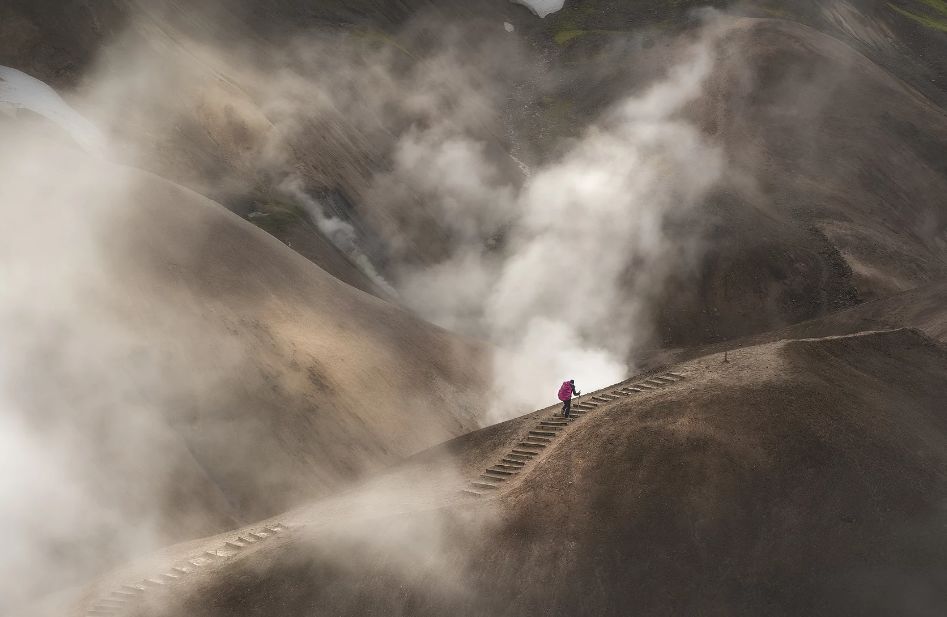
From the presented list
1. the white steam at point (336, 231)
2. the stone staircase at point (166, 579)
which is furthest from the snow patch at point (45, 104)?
the stone staircase at point (166, 579)

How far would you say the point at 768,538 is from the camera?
19.4 meters

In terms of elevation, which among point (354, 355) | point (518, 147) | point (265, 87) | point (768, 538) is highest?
point (518, 147)

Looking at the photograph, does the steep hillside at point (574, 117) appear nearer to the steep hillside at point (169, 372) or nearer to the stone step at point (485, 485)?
the steep hillside at point (169, 372)

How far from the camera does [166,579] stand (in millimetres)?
21688

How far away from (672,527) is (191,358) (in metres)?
16.0

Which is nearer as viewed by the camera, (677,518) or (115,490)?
(677,518)

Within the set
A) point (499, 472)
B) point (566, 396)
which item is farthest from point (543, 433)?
point (499, 472)

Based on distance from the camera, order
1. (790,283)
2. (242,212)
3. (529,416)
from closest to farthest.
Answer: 1. (529,416)
2. (242,212)
3. (790,283)

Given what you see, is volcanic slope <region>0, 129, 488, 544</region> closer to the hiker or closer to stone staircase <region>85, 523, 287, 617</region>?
stone staircase <region>85, 523, 287, 617</region>

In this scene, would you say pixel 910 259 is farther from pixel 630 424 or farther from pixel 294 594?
pixel 294 594

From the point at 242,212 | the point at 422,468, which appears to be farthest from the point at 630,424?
the point at 242,212

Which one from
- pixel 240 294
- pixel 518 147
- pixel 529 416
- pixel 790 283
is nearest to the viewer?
pixel 529 416

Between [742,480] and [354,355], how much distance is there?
16.7m

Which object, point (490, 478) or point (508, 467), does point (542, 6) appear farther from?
point (490, 478)
